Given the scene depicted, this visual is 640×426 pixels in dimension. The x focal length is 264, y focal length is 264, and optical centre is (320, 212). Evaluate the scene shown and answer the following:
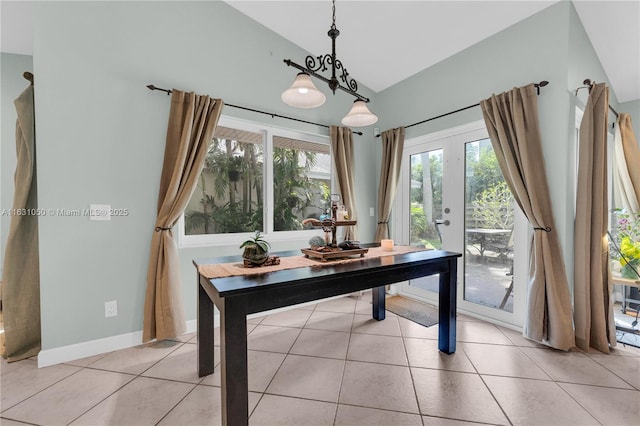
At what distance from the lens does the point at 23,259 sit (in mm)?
2055

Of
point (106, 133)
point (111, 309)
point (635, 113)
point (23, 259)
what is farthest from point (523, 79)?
point (23, 259)

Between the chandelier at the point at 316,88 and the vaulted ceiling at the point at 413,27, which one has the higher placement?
the vaulted ceiling at the point at 413,27

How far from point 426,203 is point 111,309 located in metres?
3.41

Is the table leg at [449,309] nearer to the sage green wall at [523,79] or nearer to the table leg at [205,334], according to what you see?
the sage green wall at [523,79]

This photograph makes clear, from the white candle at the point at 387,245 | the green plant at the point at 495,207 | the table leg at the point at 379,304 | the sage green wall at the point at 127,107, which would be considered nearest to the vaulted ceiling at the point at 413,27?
the sage green wall at the point at 127,107

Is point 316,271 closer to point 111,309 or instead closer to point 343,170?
point 111,309

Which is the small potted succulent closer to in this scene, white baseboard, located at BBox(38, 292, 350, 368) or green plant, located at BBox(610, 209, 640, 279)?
white baseboard, located at BBox(38, 292, 350, 368)

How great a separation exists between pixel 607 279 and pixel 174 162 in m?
3.82

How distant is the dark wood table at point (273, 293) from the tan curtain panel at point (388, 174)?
4.79ft

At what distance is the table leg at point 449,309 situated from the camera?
2070mm

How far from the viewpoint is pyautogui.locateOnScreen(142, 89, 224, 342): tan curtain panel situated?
7.39 ft

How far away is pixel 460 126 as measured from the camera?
9.39 feet

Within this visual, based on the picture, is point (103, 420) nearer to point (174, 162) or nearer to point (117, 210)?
point (117, 210)

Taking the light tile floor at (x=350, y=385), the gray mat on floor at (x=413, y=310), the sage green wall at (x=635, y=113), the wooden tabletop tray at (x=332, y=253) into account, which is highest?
the sage green wall at (x=635, y=113)
